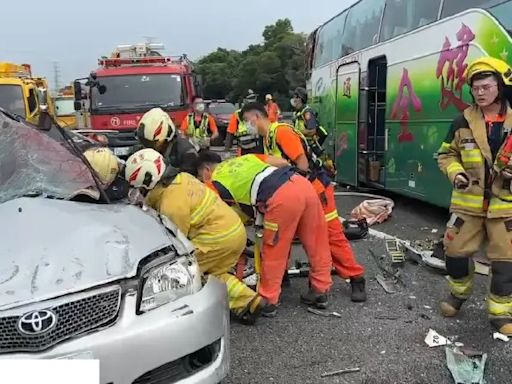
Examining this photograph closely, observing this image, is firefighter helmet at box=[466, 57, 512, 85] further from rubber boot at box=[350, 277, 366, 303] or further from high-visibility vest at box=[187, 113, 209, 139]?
high-visibility vest at box=[187, 113, 209, 139]

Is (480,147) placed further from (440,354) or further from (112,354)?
(112,354)

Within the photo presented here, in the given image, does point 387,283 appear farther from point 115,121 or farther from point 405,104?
point 115,121

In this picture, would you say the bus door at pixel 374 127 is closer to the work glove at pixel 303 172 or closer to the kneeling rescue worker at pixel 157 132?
the work glove at pixel 303 172

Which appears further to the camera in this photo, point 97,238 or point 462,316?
point 462,316

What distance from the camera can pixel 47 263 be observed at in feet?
8.95

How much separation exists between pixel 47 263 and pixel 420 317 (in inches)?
119

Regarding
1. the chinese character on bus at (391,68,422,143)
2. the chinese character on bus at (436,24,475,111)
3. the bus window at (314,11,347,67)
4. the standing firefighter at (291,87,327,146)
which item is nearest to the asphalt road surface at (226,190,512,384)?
the chinese character on bus at (436,24,475,111)

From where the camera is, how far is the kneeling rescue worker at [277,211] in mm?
4711

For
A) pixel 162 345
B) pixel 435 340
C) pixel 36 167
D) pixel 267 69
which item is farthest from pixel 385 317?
pixel 267 69

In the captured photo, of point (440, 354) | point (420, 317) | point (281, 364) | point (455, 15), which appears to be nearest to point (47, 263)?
point (281, 364)

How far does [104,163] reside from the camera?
4.61 m

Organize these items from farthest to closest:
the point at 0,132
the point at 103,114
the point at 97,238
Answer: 1. the point at 103,114
2. the point at 0,132
3. the point at 97,238

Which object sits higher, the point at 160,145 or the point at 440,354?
the point at 160,145

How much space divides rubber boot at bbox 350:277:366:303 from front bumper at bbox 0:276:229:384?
2340mm
